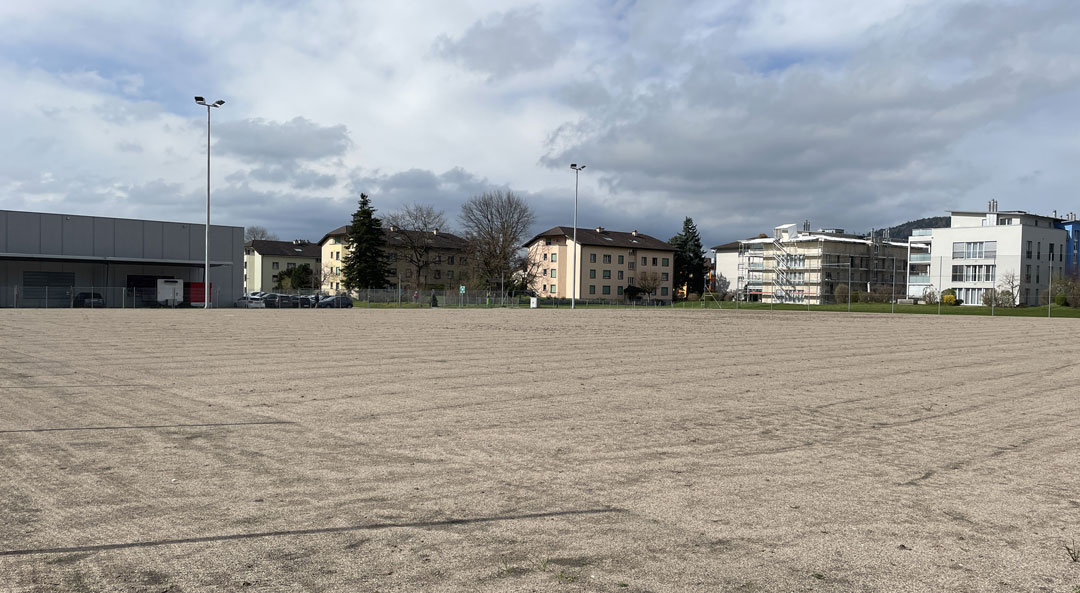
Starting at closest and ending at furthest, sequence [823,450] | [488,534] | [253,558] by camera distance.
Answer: [253,558] < [488,534] < [823,450]

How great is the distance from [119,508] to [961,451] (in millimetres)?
7669

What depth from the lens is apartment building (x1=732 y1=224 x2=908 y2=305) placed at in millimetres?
112688

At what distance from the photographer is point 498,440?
27.1 feet

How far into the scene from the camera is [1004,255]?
299 ft

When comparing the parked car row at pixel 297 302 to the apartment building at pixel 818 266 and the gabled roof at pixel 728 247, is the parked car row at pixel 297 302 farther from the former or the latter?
the gabled roof at pixel 728 247

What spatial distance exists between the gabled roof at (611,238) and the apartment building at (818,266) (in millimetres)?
14584

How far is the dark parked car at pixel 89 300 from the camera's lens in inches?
2181

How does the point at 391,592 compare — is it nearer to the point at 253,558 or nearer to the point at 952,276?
the point at 253,558

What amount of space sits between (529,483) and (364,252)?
90088 mm

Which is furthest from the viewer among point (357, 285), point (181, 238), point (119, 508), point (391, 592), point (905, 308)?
point (357, 285)

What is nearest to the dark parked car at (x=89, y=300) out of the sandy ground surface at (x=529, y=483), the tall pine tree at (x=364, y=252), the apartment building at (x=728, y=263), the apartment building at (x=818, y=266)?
the tall pine tree at (x=364, y=252)

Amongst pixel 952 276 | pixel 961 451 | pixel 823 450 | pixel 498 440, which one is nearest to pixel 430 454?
pixel 498 440

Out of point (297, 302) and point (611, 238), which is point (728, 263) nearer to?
point (611, 238)

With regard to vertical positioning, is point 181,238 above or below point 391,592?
above
